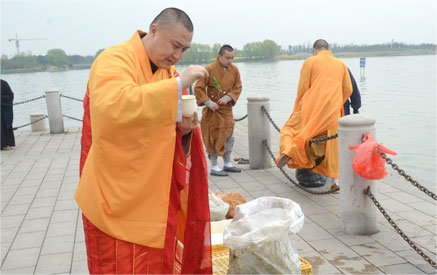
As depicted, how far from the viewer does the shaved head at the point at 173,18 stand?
2.28m

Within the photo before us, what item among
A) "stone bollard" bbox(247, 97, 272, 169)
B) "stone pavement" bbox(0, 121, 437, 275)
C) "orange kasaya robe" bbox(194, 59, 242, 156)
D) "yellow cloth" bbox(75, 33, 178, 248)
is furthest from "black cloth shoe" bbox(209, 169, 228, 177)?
"yellow cloth" bbox(75, 33, 178, 248)

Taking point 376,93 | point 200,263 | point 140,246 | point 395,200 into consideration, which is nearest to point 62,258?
point 200,263

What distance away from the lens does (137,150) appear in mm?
2172

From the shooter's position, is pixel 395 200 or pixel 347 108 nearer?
pixel 395 200

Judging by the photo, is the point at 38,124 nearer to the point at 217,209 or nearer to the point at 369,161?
the point at 217,209

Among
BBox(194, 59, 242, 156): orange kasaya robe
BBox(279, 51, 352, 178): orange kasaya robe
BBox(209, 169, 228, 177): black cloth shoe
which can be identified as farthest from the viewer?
BBox(209, 169, 228, 177): black cloth shoe

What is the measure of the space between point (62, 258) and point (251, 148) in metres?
3.64

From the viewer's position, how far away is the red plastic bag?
162 inches

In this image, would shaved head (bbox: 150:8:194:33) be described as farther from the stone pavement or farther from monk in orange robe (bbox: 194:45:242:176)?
monk in orange robe (bbox: 194:45:242:176)

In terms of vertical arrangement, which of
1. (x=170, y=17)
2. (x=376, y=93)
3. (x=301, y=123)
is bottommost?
(x=376, y=93)

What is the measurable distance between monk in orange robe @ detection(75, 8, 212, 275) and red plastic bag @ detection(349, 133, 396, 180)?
82.3 inches

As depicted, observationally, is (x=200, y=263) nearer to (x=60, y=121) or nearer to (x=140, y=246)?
(x=140, y=246)

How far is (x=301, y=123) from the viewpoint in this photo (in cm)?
589

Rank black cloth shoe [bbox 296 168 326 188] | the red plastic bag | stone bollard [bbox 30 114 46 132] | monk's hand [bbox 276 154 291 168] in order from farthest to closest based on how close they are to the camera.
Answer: stone bollard [bbox 30 114 46 132] < black cloth shoe [bbox 296 168 326 188] < monk's hand [bbox 276 154 291 168] < the red plastic bag
